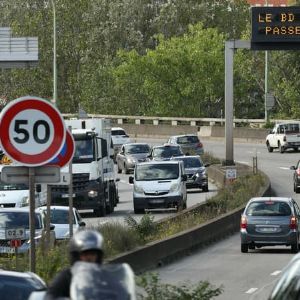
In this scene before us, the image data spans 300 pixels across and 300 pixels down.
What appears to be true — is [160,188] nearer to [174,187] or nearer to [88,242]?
[174,187]

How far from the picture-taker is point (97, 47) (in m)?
117

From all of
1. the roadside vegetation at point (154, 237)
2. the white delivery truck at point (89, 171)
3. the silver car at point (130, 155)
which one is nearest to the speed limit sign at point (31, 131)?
the roadside vegetation at point (154, 237)

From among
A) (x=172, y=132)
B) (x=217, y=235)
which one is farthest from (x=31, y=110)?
(x=172, y=132)

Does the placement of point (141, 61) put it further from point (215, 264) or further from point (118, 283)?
point (118, 283)

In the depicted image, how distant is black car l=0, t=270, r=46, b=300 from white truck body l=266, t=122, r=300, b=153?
64.8 m

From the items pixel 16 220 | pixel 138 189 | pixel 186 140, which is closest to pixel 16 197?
pixel 138 189

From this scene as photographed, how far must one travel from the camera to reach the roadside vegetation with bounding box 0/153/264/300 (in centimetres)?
1508

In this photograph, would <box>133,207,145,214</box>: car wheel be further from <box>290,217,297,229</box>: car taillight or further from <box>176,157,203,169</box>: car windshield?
<box>290,217,297,229</box>: car taillight

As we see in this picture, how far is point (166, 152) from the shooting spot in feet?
211

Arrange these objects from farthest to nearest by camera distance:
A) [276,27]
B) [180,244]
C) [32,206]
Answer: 1. [276,27]
2. [180,244]
3. [32,206]

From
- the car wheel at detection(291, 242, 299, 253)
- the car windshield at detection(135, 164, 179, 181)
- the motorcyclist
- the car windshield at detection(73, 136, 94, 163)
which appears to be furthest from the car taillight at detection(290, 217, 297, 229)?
the motorcyclist

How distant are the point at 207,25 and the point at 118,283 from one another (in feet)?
362

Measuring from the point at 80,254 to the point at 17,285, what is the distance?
2.85 m

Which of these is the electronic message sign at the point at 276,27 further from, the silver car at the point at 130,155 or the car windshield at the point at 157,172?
the silver car at the point at 130,155
